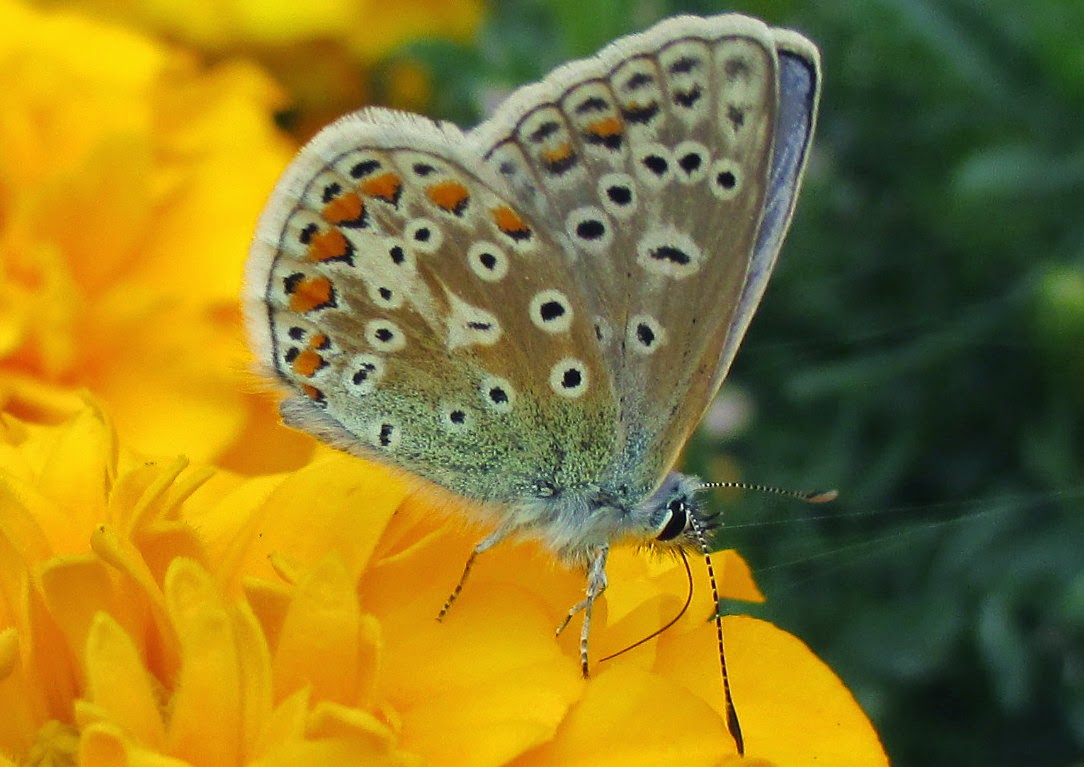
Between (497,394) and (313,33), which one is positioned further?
(313,33)

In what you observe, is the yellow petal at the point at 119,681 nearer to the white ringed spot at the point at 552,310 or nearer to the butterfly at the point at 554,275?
the butterfly at the point at 554,275

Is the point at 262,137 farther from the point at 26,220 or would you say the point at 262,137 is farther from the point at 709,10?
the point at 709,10

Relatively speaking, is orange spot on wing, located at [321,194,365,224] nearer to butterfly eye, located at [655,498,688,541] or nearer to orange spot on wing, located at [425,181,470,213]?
orange spot on wing, located at [425,181,470,213]

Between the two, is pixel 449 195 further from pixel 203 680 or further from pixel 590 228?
pixel 203 680

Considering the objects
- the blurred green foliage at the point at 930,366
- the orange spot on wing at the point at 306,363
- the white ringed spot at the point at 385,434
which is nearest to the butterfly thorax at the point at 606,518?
the white ringed spot at the point at 385,434

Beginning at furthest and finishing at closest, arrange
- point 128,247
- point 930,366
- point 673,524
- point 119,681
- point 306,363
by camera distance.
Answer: point 930,366
point 128,247
point 306,363
point 673,524
point 119,681

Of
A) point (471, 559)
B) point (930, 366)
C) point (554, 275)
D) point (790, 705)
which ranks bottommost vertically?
point (930, 366)

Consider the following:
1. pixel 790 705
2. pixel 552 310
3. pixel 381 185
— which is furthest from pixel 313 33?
pixel 790 705

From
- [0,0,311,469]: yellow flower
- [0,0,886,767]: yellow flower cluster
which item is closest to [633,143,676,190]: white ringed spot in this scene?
[0,0,886,767]: yellow flower cluster
